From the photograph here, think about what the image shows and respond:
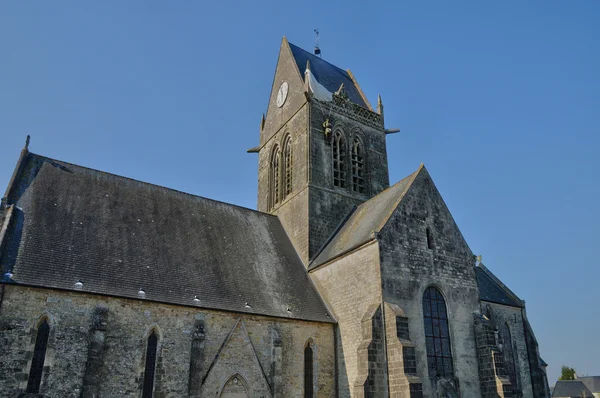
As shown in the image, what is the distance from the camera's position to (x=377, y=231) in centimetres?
1590

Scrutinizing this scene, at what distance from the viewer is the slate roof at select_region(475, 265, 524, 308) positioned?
73.5ft

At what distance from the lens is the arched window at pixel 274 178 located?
2449cm

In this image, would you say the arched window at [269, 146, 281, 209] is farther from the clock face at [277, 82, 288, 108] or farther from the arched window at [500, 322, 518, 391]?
the arched window at [500, 322, 518, 391]

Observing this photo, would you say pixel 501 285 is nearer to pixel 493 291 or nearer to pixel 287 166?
pixel 493 291

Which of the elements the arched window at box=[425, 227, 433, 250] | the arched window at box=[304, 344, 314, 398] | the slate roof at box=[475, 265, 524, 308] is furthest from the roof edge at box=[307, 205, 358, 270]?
the slate roof at box=[475, 265, 524, 308]

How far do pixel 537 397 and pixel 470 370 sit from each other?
25.5ft

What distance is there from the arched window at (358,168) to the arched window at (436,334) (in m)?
7.96

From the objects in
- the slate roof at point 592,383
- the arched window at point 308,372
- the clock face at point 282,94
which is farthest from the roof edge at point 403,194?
the slate roof at point 592,383

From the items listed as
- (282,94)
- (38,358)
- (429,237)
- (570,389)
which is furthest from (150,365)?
(570,389)

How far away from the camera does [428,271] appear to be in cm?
1673

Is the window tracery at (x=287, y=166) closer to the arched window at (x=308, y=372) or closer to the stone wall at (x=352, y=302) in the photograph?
the stone wall at (x=352, y=302)

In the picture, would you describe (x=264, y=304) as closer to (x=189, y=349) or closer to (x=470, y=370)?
(x=189, y=349)

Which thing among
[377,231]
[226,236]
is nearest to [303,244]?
[226,236]

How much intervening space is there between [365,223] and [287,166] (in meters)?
6.99
